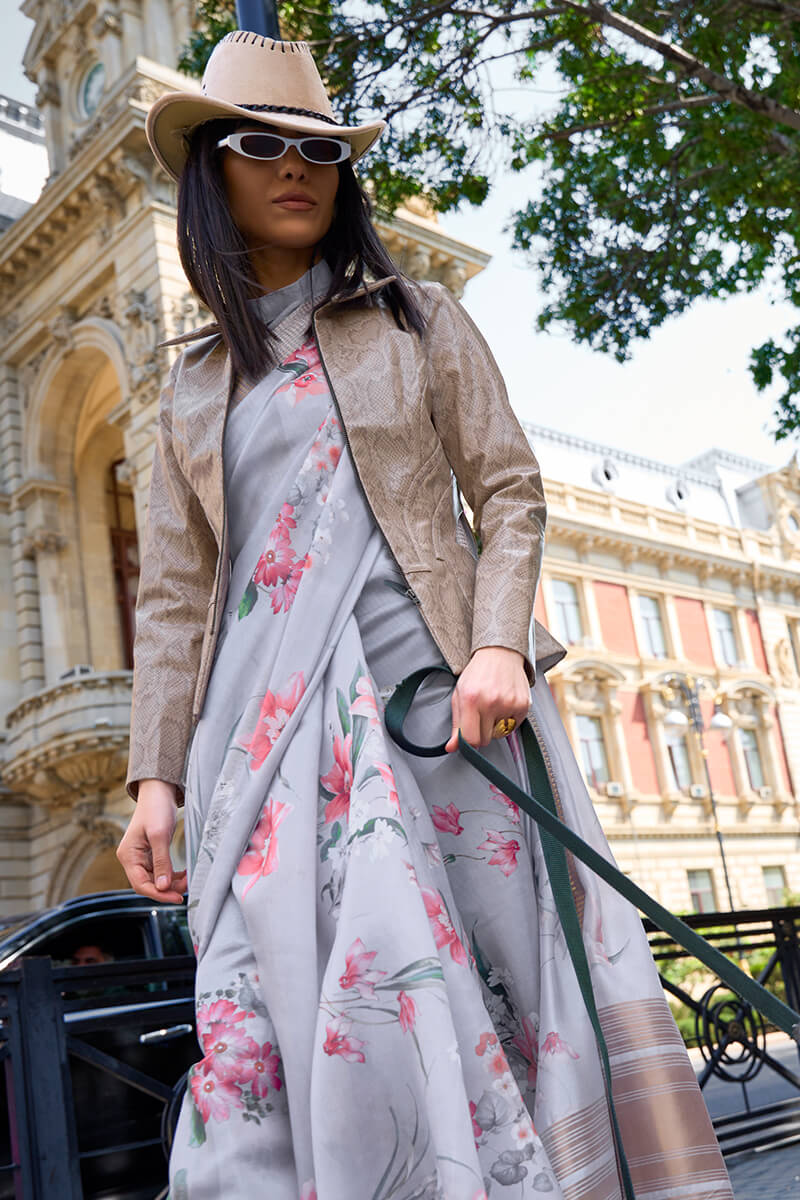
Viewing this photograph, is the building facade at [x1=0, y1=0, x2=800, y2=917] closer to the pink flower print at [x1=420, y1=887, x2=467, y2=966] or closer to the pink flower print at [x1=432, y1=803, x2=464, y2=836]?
the pink flower print at [x1=432, y1=803, x2=464, y2=836]

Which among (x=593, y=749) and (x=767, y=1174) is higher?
(x=593, y=749)

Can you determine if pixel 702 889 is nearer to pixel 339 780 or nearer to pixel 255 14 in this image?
pixel 255 14

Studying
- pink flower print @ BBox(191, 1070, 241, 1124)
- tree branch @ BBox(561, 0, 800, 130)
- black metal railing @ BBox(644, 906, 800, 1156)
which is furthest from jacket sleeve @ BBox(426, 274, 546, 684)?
tree branch @ BBox(561, 0, 800, 130)

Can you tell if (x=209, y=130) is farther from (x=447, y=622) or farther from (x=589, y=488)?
(x=589, y=488)

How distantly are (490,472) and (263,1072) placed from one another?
985 mm

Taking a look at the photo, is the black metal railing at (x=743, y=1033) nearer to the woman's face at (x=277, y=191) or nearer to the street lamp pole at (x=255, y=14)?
the woman's face at (x=277, y=191)

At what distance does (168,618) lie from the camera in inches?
84.0

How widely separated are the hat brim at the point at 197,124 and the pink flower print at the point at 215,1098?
1.49m

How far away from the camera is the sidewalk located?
3.93 metres

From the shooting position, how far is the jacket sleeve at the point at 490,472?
188 centimetres

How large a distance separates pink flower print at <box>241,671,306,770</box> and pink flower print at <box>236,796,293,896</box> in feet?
0.26

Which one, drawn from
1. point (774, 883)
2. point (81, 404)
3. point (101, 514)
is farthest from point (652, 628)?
point (81, 404)

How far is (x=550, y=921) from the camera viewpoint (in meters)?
1.76

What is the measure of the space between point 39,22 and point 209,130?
24548 mm
